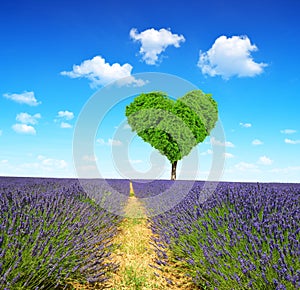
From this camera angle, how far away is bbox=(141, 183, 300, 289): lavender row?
73.0 inches

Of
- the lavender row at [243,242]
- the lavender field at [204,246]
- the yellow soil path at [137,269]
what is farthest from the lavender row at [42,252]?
the lavender row at [243,242]

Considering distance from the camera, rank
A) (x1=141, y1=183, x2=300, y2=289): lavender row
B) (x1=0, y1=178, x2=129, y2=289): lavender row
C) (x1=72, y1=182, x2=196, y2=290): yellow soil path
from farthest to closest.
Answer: (x1=72, y1=182, x2=196, y2=290): yellow soil path < (x1=0, y1=178, x2=129, y2=289): lavender row < (x1=141, y1=183, x2=300, y2=289): lavender row

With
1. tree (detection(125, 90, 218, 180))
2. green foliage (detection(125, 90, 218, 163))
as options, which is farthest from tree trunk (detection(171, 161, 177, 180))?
green foliage (detection(125, 90, 218, 163))

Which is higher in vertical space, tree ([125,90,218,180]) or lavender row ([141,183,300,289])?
tree ([125,90,218,180])

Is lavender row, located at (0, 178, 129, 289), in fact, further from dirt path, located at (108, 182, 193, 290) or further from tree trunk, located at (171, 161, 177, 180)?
tree trunk, located at (171, 161, 177, 180)

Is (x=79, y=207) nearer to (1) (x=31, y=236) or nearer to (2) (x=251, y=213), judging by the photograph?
(1) (x=31, y=236)

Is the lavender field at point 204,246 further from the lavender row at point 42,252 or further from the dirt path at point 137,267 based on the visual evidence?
the dirt path at point 137,267

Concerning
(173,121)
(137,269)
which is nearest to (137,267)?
(137,269)

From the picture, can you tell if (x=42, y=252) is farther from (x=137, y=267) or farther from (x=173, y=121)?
(x=173, y=121)

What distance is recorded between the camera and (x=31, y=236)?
2.28 meters

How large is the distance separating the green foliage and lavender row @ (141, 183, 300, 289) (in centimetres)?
1102

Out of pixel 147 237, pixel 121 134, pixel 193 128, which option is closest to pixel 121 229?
pixel 147 237

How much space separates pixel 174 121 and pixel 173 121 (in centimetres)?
5

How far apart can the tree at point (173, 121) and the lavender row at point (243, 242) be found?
11036 mm
